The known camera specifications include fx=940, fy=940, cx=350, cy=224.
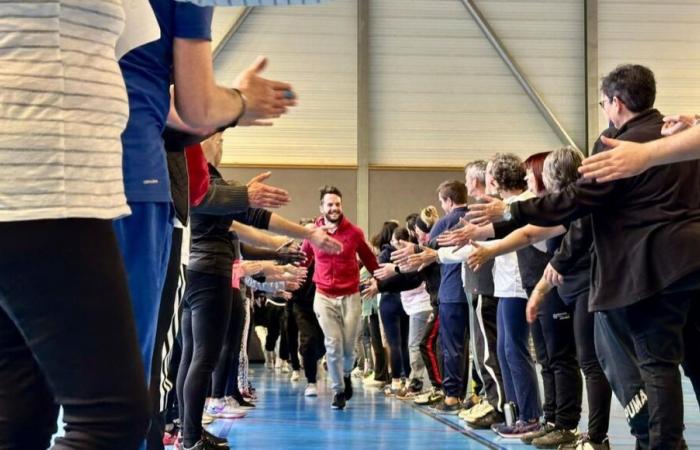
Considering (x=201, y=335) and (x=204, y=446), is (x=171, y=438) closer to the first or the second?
(x=204, y=446)

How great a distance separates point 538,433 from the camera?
17.3ft

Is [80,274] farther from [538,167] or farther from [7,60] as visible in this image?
[538,167]

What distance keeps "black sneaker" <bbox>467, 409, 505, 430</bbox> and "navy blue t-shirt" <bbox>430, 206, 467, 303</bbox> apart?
1185mm

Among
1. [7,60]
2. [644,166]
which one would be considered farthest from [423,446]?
[7,60]

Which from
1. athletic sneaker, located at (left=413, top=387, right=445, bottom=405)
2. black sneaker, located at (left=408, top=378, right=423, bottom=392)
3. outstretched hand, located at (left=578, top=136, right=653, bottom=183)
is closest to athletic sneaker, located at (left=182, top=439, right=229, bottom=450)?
outstretched hand, located at (left=578, top=136, right=653, bottom=183)

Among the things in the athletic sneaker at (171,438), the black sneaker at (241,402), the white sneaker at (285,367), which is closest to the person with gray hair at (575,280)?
the athletic sneaker at (171,438)

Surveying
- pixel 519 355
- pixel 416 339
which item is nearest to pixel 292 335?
pixel 416 339

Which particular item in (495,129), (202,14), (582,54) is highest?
(582,54)

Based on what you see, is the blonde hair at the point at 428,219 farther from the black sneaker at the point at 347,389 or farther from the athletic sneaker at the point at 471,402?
the athletic sneaker at the point at 471,402

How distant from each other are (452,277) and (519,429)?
6.23ft

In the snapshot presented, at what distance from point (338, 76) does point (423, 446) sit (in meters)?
12.5

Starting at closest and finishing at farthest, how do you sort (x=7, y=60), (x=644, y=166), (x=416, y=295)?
(x=7, y=60) → (x=644, y=166) → (x=416, y=295)

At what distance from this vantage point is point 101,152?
4.76 ft

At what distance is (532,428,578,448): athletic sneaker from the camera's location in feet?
16.6
